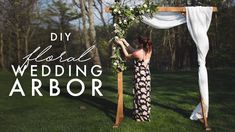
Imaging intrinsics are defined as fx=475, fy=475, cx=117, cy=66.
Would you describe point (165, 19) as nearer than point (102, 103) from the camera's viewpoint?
Yes

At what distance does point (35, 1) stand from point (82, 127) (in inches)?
1476

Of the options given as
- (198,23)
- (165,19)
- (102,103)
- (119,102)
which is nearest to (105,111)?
(102,103)

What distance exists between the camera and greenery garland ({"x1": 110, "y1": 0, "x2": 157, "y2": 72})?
11.0 m

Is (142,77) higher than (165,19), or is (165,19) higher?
(165,19)

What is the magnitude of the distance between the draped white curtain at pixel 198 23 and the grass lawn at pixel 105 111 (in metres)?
1.11

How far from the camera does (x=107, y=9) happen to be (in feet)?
36.5

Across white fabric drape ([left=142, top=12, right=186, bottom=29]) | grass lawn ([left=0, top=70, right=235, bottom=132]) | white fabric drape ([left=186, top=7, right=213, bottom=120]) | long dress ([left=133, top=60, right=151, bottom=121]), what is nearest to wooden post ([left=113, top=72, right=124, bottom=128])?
grass lawn ([left=0, top=70, right=235, bottom=132])

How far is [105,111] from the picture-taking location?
1345 cm

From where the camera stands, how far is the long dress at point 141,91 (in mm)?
11547

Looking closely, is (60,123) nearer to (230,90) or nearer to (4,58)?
(230,90)

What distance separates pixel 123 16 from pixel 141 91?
1.89 m

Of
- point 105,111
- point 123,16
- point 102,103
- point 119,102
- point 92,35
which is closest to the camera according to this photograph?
point 123,16

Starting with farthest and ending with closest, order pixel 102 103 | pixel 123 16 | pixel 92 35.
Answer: pixel 92 35 → pixel 102 103 → pixel 123 16

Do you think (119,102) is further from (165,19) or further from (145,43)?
(165,19)
